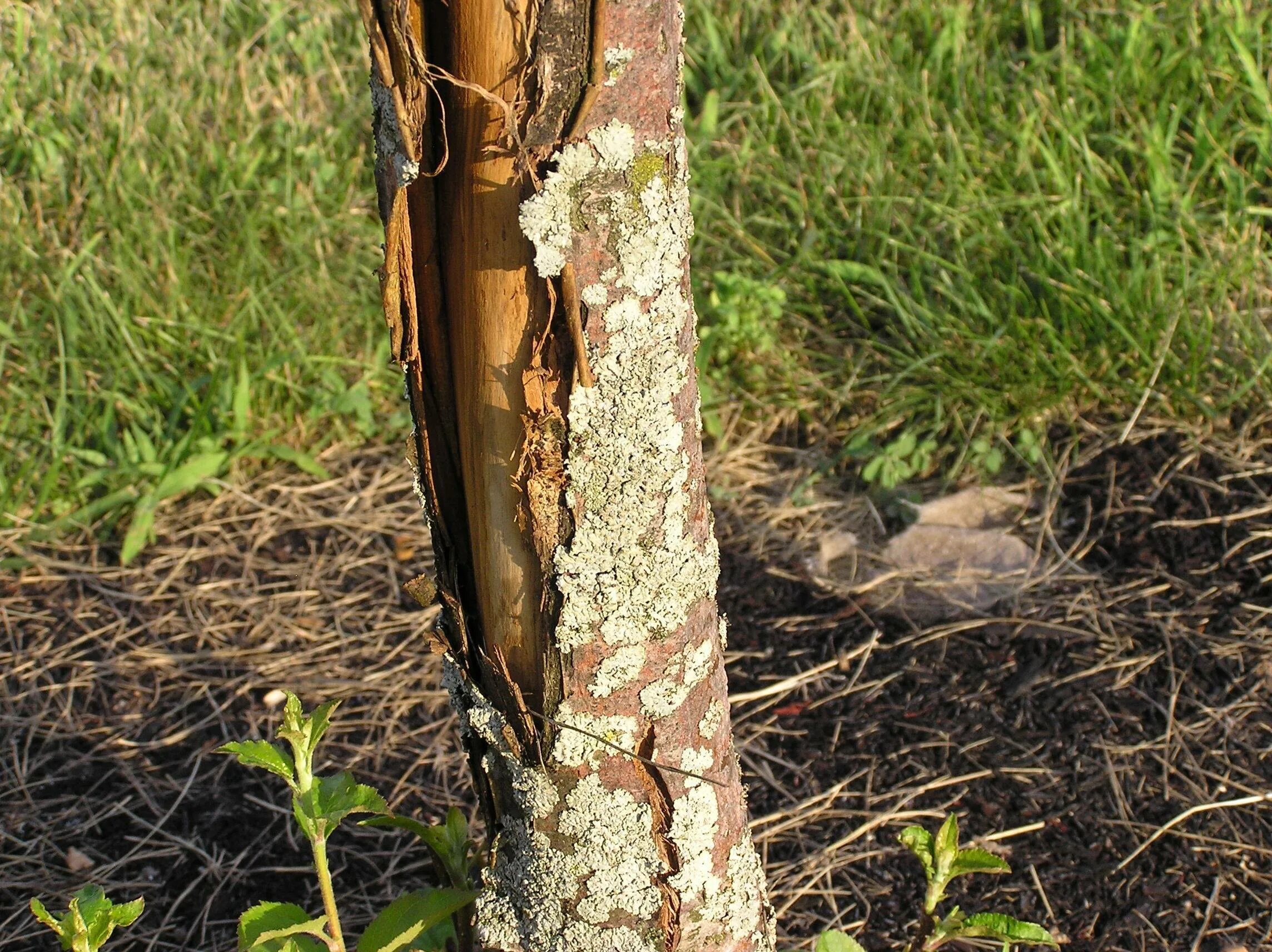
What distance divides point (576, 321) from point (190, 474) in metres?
1.95

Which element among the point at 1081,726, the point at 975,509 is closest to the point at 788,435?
the point at 975,509

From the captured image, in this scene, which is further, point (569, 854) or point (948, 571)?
point (948, 571)

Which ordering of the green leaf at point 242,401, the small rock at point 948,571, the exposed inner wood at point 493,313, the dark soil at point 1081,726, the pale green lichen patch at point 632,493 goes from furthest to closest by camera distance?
the green leaf at point 242,401
the small rock at point 948,571
the dark soil at point 1081,726
the pale green lichen patch at point 632,493
the exposed inner wood at point 493,313

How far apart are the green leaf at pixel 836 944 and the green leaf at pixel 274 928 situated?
22.6 inches

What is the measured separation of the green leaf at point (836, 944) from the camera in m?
1.43

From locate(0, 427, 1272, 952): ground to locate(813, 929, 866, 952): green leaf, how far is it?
0.48 m

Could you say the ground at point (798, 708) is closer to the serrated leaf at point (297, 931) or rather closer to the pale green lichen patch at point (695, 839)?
the pale green lichen patch at point (695, 839)

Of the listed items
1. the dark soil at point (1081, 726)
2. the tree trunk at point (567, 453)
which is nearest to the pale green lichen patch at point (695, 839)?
the tree trunk at point (567, 453)

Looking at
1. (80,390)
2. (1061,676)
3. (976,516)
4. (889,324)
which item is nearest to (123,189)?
(80,390)

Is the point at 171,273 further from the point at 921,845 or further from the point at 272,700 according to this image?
the point at 921,845

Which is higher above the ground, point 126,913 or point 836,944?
point 126,913

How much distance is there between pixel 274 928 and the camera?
4.37 ft

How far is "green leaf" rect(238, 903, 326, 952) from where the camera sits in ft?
4.20

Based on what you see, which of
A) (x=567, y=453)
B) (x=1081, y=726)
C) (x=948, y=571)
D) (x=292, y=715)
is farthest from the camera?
(x=948, y=571)
